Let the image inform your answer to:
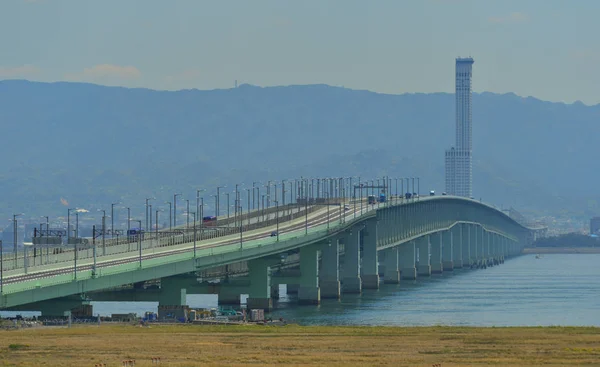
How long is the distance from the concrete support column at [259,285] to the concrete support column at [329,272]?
24.7 m

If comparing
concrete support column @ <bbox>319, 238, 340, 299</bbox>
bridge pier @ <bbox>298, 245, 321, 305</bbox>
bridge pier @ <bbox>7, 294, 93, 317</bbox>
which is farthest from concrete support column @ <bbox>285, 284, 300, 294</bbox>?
bridge pier @ <bbox>7, 294, 93, 317</bbox>

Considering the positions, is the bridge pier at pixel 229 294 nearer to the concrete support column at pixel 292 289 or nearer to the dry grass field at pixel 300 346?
the concrete support column at pixel 292 289

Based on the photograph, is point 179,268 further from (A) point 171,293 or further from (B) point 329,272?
(B) point 329,272

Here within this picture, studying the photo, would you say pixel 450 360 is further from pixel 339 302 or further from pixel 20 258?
pixel 339 302

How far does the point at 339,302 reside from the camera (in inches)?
7042

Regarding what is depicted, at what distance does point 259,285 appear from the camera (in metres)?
157

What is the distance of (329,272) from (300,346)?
298ft

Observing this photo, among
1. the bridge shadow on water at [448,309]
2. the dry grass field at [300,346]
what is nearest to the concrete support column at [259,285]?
the bridge shadow on water at [448,309]

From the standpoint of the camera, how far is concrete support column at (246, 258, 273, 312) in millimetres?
155125

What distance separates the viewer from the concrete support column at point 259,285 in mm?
155125

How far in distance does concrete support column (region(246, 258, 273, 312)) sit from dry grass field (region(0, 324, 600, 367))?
37.2 metres

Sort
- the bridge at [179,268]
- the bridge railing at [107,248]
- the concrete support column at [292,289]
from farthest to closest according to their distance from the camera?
the concrete support column at [292,289] < the bridge railing at [107,248] < the bridge at [179,268]

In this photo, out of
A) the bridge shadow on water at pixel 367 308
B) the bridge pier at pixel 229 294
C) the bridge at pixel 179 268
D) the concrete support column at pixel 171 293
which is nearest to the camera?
the bridge at pixel 179 268

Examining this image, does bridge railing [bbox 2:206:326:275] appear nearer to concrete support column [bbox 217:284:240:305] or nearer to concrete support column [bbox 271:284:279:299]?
concrete support column [bbox 217:284:240:305]
